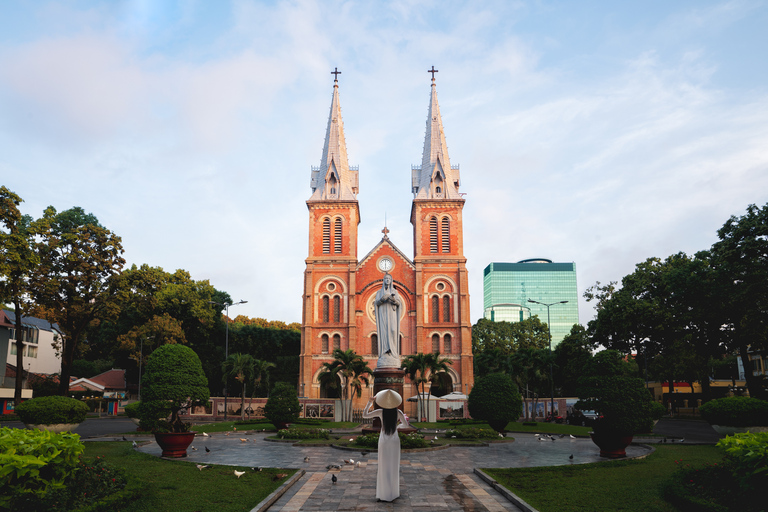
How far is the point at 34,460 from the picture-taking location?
263 inches

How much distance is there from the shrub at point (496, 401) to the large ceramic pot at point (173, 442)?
495 inches

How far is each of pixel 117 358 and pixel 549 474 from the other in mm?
53882

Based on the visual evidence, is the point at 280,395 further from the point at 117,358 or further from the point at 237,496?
the point at 117,358

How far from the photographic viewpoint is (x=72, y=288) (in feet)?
107

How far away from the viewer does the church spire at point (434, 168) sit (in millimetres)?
54031

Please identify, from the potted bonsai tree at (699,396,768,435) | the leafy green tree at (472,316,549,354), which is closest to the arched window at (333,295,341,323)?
the leafy green tree at (472,316,549,354)

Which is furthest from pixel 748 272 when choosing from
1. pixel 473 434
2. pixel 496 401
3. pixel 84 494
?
pixel 84 494

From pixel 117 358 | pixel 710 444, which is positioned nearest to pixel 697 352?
pixel 710 444

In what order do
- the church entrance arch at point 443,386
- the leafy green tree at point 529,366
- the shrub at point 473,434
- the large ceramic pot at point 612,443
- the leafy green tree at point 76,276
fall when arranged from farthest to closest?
1. the church entrance arch at point 443,386
2. the leafy green tree at point 529,366
3. the leafy green tree at point 76,276
4. the shrub at point 473,434
5. the large ceramic pot at point 612,443

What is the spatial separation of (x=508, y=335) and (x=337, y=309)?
83.0 ft

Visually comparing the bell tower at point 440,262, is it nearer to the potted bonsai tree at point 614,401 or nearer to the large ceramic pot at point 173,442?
the potted bonsai tree at point 614,401

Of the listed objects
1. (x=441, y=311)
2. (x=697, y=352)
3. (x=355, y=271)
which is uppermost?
(x=355, y=271)

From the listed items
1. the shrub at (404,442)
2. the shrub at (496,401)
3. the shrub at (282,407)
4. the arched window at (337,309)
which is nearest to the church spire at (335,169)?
the arched window at (337,309)

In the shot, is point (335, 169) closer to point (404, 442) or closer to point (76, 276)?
point (76, 276)
